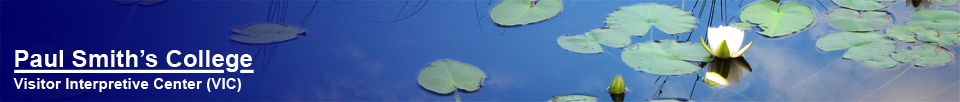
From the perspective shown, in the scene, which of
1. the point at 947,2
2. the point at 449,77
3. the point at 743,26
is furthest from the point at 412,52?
the point at 947,2

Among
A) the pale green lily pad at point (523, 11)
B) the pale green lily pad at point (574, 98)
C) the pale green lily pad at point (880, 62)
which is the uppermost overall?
the pale green lily pad at point (523, 11)

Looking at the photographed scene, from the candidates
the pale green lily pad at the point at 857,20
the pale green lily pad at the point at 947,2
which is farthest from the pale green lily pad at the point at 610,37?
the pale green lily pad at the point at 947,2

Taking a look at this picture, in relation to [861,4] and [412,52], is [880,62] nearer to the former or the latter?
[861,4]

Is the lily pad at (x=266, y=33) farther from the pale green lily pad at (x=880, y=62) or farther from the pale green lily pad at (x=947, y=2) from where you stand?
the pale green lily pad at (x=947, y=2)

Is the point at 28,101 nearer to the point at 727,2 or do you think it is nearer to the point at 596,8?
the point at 596,8

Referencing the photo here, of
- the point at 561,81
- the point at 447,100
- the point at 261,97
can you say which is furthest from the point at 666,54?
the point at 261,97

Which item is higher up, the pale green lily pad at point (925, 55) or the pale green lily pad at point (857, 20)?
the pale green lily pad at point (857, 20)

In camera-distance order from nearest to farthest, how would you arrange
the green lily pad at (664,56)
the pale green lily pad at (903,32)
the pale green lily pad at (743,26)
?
1. the green lily pad at (664,56)
2. the pale green lily pad at (903,32)
3. the pale green lily pad at (743,26)
